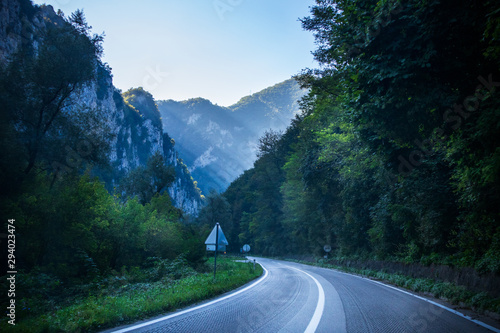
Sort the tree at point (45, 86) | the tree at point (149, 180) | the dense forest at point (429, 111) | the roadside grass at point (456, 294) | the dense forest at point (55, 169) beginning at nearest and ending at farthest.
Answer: the dense forest at point (429, 111) → the roadside grass at point (456, 294) → the dense forest at point (55, 169) → the tree at point (45, 86) → the tree at point (149, 180)

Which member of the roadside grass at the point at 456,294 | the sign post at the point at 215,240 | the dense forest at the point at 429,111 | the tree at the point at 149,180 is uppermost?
the tree at the point at 149,180

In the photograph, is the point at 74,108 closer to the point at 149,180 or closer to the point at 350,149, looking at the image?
the point at 350,149

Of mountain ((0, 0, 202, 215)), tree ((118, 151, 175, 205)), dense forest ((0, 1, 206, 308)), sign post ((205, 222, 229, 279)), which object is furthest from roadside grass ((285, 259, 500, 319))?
tree ((118, 151, 175, 205))

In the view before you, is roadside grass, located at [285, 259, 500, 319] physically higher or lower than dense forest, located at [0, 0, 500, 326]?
lower

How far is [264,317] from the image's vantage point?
5164 mm

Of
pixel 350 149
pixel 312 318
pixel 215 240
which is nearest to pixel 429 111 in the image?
pixel 312 318

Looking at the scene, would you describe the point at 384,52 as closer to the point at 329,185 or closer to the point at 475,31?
the point at 475,31

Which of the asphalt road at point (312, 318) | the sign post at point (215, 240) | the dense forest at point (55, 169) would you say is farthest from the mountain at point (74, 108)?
the asphalt road at point (312, 318)

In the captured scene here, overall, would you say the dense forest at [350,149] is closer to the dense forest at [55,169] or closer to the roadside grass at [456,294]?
the dense forest at [55,169]

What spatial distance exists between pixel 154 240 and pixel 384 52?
19196 mm

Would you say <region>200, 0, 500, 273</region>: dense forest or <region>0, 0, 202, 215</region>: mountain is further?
<region>0, 0, 202, 215</region>: mountain

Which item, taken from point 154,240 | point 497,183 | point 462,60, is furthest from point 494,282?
point 154,240

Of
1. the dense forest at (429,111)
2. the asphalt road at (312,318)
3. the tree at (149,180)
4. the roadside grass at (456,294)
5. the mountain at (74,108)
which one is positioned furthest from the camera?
the tree at (149,180)

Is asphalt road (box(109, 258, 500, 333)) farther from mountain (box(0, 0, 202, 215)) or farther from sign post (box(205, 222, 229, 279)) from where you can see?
mountain (box(0, 0, 202, 215))
